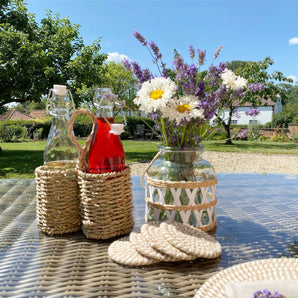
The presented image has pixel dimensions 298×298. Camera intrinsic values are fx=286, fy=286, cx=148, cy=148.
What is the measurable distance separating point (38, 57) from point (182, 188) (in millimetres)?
7870

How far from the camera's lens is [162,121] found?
0.86m

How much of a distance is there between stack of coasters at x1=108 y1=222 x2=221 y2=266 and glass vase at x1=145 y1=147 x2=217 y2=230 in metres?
0.07

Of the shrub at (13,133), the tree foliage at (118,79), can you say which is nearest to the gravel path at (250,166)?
the shrub at (13,133)

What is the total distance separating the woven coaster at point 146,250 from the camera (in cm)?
72

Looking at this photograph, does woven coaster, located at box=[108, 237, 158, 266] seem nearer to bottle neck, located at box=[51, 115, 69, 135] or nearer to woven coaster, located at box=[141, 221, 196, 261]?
woven coaster, located at box=[141, 221, 196, 261]

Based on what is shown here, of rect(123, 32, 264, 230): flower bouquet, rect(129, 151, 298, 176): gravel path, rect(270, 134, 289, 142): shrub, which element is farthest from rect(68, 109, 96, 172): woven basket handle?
rect(270, 134, 289, 142): shrub

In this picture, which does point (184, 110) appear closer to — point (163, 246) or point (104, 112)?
point (104, 112)

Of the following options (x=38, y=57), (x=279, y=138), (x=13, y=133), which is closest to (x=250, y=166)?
(x=38, y=57)

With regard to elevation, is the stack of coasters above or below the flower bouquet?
below

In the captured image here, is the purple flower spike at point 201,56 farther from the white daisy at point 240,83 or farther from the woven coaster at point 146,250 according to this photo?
the woven coaster at point 146,250

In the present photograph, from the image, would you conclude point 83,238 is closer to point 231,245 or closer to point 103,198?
point 103,198

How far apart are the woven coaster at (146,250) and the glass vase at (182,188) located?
0.14 m

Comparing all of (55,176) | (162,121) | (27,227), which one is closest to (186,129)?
(162,121)

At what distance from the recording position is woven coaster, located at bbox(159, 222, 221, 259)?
0.72 meters
